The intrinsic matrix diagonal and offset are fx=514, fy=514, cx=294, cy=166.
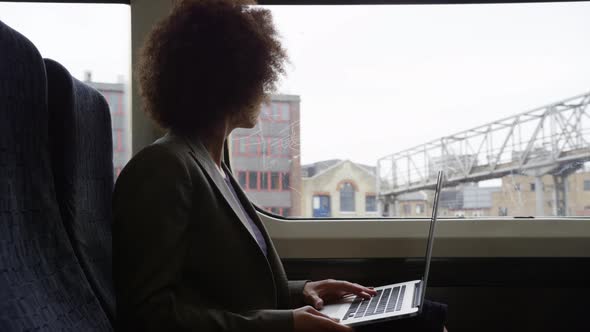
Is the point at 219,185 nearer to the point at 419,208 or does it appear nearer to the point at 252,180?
the point at 252,180

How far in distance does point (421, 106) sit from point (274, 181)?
26.4 inches

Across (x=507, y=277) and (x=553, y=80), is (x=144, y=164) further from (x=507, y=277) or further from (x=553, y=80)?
(x=553, y=80)

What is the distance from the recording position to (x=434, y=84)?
2092 millimetres

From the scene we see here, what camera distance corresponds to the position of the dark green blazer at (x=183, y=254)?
0.95 metres

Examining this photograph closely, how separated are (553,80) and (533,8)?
0.30 meters

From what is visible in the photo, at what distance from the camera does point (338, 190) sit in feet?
6.88

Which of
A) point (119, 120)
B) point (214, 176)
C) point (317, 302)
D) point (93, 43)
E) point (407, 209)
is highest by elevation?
point (93, 43)

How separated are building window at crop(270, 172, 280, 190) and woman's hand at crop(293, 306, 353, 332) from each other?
1.08m

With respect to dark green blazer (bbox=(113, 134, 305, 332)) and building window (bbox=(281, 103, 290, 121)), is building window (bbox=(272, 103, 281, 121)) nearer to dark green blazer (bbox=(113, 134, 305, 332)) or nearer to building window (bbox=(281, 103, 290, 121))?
building window (bbox=(281, 103, 290, 121))

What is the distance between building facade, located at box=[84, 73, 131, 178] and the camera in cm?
200

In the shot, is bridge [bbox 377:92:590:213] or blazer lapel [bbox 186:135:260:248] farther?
bridge [bbox 377:92:590:213]

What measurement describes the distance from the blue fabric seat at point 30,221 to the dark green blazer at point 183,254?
0.09 meters

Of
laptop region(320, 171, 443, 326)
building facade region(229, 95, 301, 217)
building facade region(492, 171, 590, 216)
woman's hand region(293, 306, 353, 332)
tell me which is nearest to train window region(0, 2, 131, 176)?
building facade region(229, 95, 301, 217)

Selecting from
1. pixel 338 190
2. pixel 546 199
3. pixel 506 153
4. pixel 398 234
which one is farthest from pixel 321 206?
pixel 546 199
